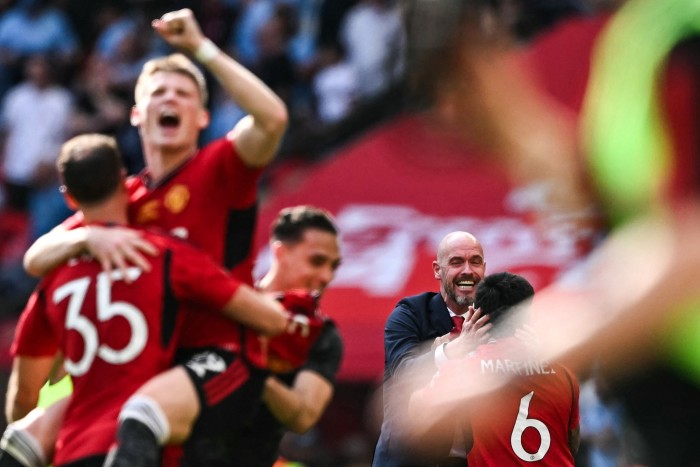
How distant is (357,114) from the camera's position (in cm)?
1121

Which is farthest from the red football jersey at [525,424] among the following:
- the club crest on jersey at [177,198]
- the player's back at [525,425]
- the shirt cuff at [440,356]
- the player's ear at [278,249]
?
the player's ear at [278,249]

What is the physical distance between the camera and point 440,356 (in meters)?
3.50

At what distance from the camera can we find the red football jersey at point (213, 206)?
4.27 meters

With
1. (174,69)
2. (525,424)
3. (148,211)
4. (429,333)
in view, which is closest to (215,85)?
(174,69)

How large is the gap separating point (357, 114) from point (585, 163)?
30.6ft

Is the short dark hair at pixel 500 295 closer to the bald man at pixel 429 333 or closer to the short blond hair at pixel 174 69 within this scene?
the bald man at pixel 429 333

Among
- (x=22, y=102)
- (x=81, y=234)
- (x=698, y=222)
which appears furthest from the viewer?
(x=22, y=102)

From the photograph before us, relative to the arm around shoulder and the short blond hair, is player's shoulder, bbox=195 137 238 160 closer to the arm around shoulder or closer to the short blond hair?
the short blond hair

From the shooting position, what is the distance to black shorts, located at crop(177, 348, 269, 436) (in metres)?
3.93

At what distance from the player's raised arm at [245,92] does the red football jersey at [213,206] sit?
98mm

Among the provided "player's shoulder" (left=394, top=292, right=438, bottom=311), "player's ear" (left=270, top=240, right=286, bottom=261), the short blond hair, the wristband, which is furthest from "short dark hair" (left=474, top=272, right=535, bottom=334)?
"player's ear" (left=270, top=240, right=286, bottom=261)

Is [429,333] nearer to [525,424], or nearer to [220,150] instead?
[525,424]

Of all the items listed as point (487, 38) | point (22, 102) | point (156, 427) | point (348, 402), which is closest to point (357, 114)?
point (348, 402)

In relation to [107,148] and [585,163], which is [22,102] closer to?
[107,148]
